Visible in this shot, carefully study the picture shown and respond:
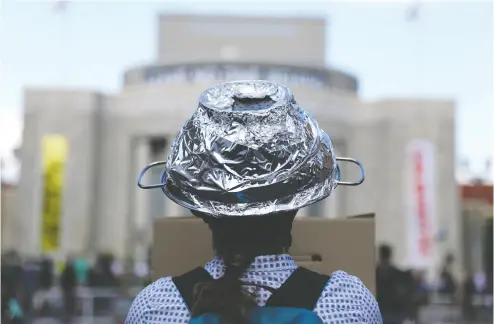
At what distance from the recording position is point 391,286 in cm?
775

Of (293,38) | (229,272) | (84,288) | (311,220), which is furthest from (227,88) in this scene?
(293,38)

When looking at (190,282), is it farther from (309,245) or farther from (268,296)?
(309,245)

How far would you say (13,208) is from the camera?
1050 inches

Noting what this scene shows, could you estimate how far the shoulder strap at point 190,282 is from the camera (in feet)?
4.35

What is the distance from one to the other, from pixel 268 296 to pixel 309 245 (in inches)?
29.4

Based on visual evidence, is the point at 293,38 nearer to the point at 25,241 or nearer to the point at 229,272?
the point at 25,241

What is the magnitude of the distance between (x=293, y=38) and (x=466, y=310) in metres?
17.7

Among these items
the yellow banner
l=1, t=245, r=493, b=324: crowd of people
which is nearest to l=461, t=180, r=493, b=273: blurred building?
l=1, t=245, r=493, b=324: crowd of people

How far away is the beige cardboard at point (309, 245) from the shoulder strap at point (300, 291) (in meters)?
0.64

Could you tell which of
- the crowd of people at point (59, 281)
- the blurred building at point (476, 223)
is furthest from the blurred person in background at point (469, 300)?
the blurred building at point (476, 223)

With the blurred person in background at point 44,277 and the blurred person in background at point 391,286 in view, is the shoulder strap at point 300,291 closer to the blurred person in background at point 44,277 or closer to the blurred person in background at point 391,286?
the blurred person in background at point 391,286

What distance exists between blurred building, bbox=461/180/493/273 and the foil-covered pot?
29.4 meters

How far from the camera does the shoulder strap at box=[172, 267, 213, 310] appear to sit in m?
1.32

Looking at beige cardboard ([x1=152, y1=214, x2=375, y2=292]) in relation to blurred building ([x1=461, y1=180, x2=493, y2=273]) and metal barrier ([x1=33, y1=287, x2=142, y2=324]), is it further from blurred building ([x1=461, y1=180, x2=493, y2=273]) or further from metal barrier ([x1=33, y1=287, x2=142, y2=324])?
blurred building ([x1=461, y1=180, x2=493, y2=273])
